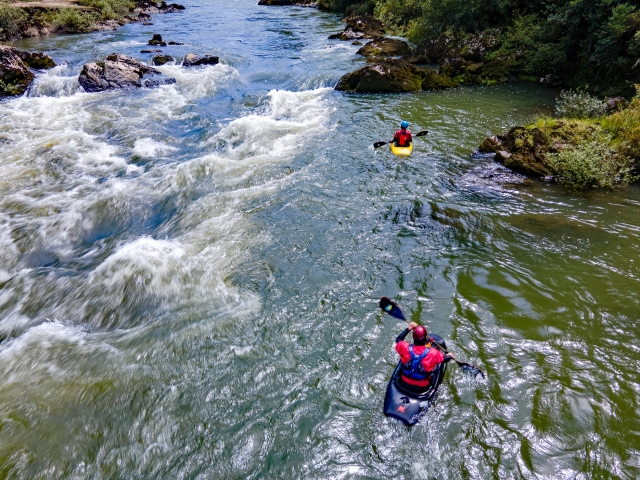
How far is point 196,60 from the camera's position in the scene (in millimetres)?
21469

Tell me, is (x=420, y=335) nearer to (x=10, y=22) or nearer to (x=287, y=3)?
(x=10, y=22)

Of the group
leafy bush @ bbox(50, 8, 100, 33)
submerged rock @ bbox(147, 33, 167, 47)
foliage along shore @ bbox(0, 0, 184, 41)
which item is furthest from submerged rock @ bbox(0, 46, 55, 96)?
leafy bush @ bbox(50, 8, 100, 33)

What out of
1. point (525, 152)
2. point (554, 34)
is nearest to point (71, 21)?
point (554, 34)

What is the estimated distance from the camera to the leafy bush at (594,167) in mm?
9289

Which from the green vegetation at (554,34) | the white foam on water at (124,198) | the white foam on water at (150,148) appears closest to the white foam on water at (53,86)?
the white foam on water at (124,198)

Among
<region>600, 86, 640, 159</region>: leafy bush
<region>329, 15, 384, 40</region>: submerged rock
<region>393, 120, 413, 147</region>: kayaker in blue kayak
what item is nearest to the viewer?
<region>600, 86, 640, 159</region>: leafy bush

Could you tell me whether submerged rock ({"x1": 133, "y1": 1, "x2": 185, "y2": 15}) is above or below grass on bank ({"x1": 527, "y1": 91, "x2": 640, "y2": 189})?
below

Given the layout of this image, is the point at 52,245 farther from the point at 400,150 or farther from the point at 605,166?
the point at 605,166

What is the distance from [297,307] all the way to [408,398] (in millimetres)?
2418

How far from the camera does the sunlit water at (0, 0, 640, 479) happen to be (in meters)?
4.68

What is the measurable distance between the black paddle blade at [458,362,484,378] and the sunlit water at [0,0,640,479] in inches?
4.6

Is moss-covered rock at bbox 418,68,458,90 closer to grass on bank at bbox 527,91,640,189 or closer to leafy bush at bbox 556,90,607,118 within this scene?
leafy bush at bbox 556,90,607,118

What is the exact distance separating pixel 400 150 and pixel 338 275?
217 inches

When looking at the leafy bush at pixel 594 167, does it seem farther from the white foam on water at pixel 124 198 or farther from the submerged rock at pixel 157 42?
the submerged rock at pixel 157 42
